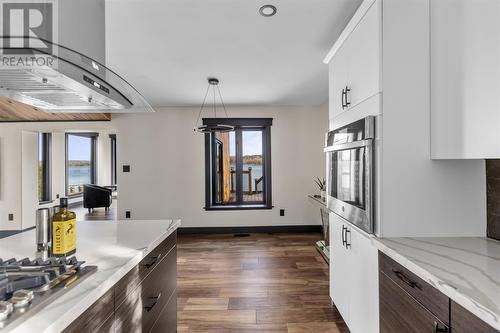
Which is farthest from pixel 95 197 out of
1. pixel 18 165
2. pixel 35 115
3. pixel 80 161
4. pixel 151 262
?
pixel 151 262

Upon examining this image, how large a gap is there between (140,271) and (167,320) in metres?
0.63

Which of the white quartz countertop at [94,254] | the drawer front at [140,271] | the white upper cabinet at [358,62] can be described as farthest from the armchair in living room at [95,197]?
the white upper cabinet at [358,62]

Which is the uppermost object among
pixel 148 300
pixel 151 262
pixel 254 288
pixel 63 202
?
pixel 63 202

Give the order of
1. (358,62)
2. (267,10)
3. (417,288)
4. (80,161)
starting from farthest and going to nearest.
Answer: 1. (80,161)
2. (267,10)
3. (358,62)
4. (417,288)

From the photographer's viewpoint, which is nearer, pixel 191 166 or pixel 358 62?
pixel 358 62

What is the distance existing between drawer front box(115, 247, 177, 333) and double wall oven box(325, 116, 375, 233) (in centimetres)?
126

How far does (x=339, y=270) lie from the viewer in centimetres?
212

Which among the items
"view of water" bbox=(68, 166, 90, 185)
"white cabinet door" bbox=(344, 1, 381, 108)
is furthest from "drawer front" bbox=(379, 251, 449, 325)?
"view of water" bbox=(68, 166, 90, 185)

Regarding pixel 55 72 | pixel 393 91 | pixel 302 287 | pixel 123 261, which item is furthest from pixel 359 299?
pixel 55 72

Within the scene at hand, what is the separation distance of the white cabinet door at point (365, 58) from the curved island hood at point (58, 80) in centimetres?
138

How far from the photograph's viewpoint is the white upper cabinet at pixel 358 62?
1491 mm

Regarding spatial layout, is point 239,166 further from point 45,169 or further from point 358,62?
point 45,169

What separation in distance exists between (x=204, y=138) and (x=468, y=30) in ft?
13.7

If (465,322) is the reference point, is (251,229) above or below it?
below
